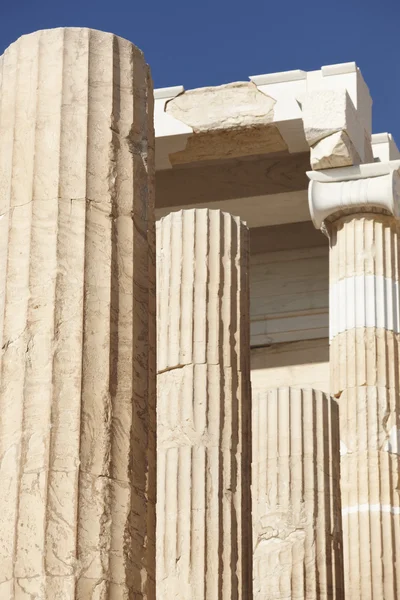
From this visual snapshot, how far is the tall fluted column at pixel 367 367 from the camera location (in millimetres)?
19266

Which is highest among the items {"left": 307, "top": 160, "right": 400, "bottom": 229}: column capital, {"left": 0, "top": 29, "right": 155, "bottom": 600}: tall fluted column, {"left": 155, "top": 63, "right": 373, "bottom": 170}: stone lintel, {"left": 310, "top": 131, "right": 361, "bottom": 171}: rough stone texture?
{"left": 155, "top": 63, "right": 373, "bottom": 170}: stone lintel

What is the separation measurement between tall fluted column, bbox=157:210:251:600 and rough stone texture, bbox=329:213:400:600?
14.1 ft

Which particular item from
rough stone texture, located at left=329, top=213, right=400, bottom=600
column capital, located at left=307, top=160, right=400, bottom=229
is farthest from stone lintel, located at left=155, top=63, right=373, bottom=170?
rough stone texture, located at left=329, top=213, right=400, bottom=600

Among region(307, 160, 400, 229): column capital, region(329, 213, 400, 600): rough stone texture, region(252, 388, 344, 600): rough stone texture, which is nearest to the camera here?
region(252, 388, 344, 600): rough stone texture

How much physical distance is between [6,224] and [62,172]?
47 cm

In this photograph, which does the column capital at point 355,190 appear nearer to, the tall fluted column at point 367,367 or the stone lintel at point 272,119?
the tall fluted column at point 367,367

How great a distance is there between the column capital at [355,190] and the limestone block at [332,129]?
16 centimetres

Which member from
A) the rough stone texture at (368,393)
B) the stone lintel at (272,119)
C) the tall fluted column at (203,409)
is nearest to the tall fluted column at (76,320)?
the tall fluted column at (203,409)

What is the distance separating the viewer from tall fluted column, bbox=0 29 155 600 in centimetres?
884

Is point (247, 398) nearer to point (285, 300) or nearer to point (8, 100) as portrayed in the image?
point (8, 100)

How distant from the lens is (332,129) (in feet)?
70.7

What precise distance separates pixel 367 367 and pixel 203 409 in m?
5.44

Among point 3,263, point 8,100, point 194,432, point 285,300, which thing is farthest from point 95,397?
point 285,300

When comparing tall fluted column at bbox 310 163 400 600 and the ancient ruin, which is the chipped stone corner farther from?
tall fluted column at bbox 310 163 400 600
